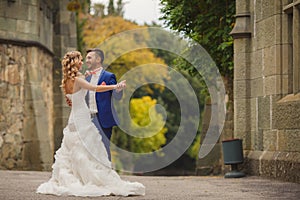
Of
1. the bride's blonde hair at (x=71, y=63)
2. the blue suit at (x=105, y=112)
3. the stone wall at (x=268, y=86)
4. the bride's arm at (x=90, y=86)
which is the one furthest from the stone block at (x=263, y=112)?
the bride's blonde hair at (x=71, y=63)

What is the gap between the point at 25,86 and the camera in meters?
20.3

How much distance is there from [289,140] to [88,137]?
11.7 ft

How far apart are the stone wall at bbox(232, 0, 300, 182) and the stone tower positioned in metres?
6.58

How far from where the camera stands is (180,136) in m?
57.5

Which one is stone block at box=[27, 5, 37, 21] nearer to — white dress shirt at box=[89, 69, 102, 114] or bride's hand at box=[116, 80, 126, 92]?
white dress shirt at box=[89, 69, 102, 114]

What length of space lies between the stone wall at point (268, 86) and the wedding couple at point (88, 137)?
3.06 m

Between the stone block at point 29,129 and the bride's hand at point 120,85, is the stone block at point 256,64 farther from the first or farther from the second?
the stone block at point 29,129

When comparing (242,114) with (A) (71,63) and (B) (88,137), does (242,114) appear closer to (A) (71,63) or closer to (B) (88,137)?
(B) (88,137)

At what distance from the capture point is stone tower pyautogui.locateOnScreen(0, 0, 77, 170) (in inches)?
758

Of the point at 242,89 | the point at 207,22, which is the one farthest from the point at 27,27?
the point at 242,89

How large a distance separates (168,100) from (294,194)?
154ft

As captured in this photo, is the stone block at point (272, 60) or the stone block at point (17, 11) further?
the stone block at point (17, 11)

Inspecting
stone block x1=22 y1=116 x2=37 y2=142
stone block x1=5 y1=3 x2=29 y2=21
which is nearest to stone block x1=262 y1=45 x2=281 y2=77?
stone block x1=5 y1=3 x2=29 y2=21

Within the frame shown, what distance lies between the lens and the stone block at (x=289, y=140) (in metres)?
12.1
